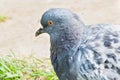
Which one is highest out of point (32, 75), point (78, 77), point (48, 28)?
point (48, 28)

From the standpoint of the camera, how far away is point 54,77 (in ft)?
22.2

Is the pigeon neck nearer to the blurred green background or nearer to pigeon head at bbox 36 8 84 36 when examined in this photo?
pigeon head at bbox 36 8 84 36

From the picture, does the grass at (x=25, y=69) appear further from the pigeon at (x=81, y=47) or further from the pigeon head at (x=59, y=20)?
the pigeon head at (x=59, y=20)

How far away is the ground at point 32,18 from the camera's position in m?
7.89

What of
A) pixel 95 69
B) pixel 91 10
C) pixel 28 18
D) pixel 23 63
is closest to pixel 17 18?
pixel 28 18

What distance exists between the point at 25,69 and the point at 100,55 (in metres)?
1.91

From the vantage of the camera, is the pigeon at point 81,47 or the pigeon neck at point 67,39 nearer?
the pigeon at point 81,47

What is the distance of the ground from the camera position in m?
7.89

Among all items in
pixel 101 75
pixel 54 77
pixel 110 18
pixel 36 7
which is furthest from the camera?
pixel 36 7

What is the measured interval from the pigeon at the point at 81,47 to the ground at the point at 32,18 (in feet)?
6.27

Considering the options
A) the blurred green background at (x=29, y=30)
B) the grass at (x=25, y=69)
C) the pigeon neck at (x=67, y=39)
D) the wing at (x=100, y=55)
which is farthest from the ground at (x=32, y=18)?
the wing at (x=100, y=55)

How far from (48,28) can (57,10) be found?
9.8 inches

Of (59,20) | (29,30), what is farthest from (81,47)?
(29,30)

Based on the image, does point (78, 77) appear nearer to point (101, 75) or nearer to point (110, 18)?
point (101, 75)
